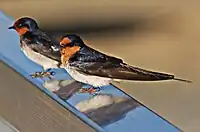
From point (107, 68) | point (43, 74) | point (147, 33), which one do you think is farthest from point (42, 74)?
point (147, 33)

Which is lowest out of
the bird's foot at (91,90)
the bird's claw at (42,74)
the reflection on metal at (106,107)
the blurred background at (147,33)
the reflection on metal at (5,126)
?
the blurred background at (147,33)

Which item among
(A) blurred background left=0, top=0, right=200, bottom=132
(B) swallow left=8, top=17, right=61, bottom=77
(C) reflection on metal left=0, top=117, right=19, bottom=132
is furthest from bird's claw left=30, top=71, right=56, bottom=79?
(A) blurred background left=0, top=0, right=200, bottom=132

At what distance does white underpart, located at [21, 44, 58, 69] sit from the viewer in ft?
3.58

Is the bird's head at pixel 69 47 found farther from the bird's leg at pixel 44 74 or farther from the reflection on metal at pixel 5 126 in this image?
the reflection on metal at pixel 5 126

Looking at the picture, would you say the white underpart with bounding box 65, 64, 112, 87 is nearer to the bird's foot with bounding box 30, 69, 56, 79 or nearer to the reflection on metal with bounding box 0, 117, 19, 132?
the bird's foot with bounding box 30, 69, 56, 79

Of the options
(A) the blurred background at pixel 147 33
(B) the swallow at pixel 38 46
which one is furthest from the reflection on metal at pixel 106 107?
(A) the blurred background at pixel 147 33

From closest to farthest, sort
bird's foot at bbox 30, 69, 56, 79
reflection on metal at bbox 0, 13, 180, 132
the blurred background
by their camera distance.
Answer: reflection on metal at bbox 0, 13, 180, 132
bird's foot at bbox 30, 69, 56, 79
the blurred background

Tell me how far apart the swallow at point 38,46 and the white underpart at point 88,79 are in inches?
1.6

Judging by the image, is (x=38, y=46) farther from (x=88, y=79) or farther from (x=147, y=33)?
(x=147, y=33)

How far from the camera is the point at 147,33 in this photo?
249cm

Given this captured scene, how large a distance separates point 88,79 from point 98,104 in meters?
0.05

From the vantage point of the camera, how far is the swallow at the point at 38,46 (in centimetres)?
109

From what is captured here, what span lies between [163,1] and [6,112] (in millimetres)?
1591

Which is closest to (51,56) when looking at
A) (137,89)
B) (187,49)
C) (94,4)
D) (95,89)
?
(95,89)
